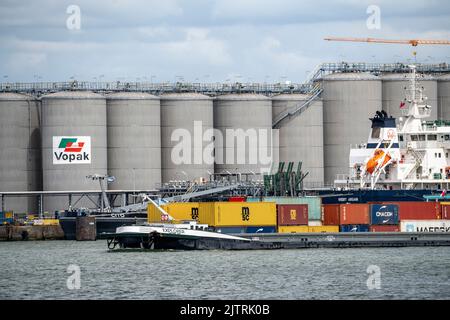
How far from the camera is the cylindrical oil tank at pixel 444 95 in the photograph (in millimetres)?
137700

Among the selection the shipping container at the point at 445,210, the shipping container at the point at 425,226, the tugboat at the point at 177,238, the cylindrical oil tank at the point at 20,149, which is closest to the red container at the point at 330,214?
the shipping container at the point at 425,226

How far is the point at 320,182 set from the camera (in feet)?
426

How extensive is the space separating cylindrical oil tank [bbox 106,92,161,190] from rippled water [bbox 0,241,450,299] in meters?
34.7

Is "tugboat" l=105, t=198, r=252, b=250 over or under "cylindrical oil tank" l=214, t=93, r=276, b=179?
under

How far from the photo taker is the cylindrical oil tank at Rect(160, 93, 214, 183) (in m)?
128

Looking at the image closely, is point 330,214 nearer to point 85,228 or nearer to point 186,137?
point 85,228

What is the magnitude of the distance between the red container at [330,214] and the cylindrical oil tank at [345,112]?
39.3 metres

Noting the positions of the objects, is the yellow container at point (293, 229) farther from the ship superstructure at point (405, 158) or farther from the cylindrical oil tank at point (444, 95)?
the cylindrical oil tank at point (444, 95)

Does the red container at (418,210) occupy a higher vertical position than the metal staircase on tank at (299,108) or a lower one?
lower

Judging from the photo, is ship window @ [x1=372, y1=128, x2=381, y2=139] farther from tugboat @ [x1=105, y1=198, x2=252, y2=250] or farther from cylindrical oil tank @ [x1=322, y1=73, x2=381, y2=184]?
cylindrical oil tank @ [x1=322, y1=73, x2=381, y2=184]

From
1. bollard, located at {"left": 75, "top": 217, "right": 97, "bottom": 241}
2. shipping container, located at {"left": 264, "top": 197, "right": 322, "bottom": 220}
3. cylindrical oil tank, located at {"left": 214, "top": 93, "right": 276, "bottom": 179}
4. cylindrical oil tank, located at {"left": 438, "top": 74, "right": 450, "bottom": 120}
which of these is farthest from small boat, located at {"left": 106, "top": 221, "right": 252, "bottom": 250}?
cylindrical oil tank, located at {"left": 438, "top": 74, "right": 450, "bottom": 120}

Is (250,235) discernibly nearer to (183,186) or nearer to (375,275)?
(375,275)
